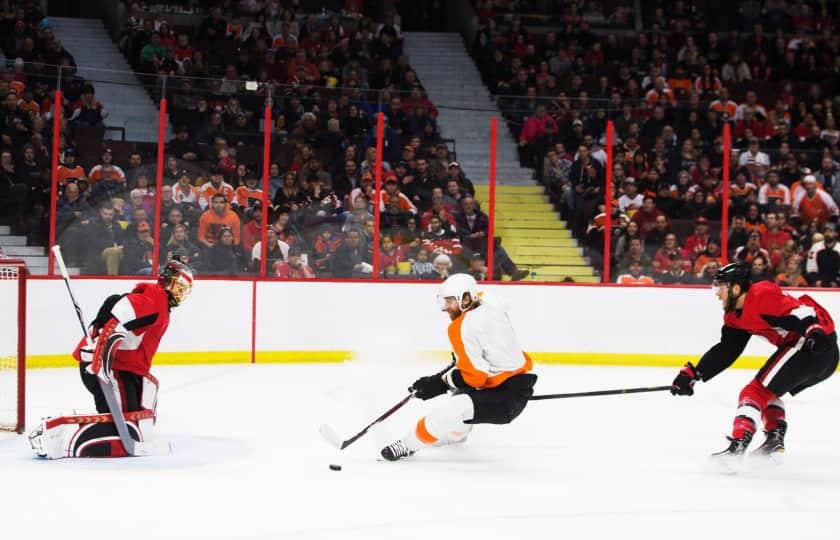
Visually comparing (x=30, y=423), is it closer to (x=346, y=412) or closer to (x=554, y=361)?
(x=346, y=412)

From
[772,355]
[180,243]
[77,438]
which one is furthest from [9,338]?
[772,355]

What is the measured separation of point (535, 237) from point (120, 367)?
17.1 feet

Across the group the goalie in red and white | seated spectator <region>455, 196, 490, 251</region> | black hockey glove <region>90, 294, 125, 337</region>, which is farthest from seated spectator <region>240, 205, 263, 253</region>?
black hockey glove <region>90, 294, 125, 337</region>

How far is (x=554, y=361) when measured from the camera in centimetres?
966

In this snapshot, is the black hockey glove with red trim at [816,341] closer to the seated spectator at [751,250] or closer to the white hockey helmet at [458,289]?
the white hockey helmet at [458,289]

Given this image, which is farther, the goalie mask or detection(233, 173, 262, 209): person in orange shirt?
detection(233, 173, 262, 209): person in orange shirt

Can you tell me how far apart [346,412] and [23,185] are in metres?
3.57

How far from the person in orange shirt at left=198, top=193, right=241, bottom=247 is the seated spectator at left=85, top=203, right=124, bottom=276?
68 centimetres

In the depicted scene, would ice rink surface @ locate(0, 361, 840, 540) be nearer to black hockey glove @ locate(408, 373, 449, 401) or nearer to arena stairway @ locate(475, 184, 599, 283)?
black hockey glove @ locate(408, 373, 449, 401)

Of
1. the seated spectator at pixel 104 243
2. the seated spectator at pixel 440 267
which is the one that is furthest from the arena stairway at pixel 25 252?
the seated spectator at pixel 440 267

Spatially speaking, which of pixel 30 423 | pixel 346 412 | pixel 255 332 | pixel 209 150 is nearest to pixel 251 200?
pixel 209 150

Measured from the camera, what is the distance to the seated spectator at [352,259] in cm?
951

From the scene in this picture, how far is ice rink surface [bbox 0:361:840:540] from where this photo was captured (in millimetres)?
Result: 4070

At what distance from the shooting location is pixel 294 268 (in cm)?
945
